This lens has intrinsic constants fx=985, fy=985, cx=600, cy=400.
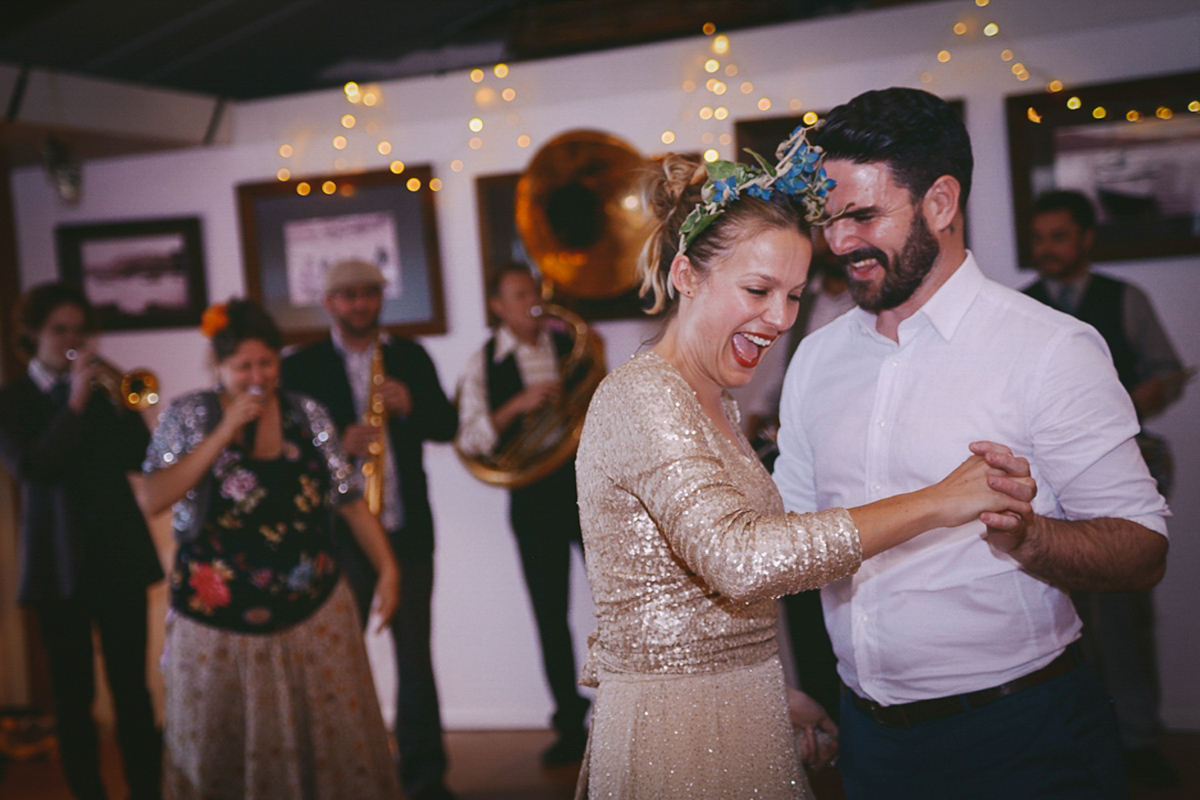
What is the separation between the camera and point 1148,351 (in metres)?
2.09

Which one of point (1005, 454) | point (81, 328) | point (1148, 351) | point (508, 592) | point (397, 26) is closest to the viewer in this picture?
point (1005, 454)

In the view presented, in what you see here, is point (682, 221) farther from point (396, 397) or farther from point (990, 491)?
point (396, 397)

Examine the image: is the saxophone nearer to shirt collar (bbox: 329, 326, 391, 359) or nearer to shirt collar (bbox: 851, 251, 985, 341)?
shirt collar (bbox: 329, 326, 391, 359)

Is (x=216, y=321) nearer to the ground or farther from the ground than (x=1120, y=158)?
nearer to the ground

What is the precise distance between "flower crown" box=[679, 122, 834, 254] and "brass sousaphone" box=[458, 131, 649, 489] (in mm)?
1810

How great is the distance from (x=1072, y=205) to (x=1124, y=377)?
61 centimetres

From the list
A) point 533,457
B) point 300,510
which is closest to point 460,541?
point 533,457

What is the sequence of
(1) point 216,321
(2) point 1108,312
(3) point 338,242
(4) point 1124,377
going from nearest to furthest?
(4) point 1124,377 < (2) point 1108,312 < (1) point 216,321 < (3) point 338,242

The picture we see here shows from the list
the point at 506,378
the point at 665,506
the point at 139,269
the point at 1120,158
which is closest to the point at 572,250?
the point at 506,378

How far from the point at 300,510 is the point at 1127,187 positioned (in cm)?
219

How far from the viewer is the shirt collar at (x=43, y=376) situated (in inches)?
122

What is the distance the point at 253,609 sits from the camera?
2.50m

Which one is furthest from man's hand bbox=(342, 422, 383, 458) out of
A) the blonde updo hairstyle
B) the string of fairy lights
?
the blonde updo hairstyle

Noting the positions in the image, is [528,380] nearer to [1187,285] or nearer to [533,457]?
[533,457]
